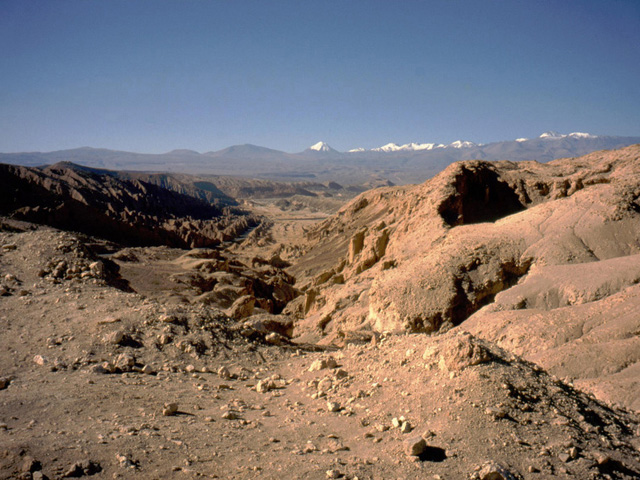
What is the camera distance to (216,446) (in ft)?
12.4

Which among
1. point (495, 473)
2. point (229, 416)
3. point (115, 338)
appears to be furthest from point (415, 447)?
point (115, 338)

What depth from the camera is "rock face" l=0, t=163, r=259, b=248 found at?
30.3m

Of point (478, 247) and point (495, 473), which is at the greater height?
point (478, 247)

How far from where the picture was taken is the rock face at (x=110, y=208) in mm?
30312

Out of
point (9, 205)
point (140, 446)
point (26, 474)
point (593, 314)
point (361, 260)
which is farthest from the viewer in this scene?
point (9, 205)

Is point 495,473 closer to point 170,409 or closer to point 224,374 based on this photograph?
point 170,409

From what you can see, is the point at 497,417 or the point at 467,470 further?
the point at 497,417

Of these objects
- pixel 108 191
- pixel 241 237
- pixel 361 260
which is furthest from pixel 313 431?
pixel 108 191

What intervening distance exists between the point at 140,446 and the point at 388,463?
6.75 feet

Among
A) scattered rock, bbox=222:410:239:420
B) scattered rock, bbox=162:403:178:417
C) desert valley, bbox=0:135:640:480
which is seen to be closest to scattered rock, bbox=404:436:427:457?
desert valley, bbox=0:135:640:480

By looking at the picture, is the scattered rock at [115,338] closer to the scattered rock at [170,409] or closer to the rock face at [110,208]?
the scattered rock at [170,409]

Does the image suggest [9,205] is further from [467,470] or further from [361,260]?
[467,470]

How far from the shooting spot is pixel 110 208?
45812mm

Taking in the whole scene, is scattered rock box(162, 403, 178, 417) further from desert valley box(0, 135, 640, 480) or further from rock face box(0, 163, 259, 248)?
rock face box(0, 163, 259, 248)
